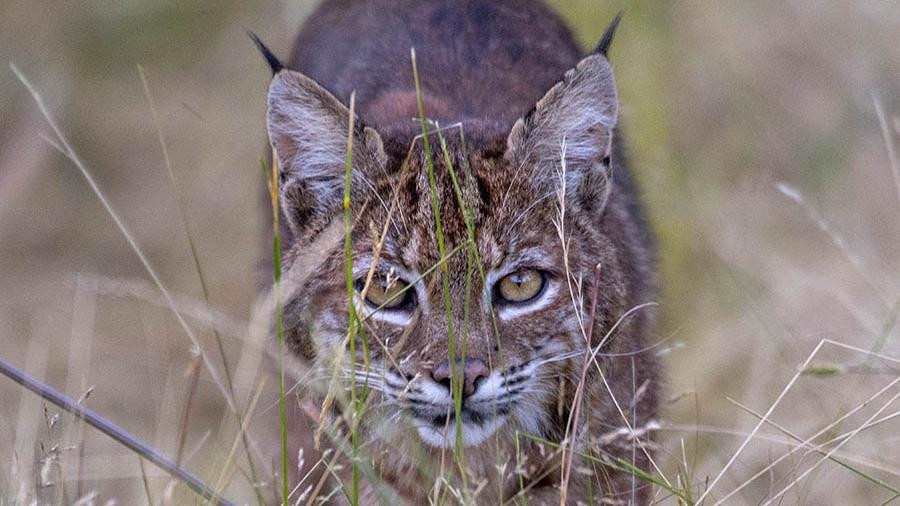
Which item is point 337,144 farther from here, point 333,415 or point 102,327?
point 102,327

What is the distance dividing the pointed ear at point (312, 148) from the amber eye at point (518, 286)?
504 millimetres

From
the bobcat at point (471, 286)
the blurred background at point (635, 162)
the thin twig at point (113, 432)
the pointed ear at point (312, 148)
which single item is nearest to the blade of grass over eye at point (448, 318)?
the bobcat at point (471, 286)

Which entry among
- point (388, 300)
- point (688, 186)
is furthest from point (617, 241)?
point (688, 186)

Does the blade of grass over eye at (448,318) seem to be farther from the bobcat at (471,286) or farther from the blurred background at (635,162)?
the blurred background at (635,162)

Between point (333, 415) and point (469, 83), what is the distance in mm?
1575

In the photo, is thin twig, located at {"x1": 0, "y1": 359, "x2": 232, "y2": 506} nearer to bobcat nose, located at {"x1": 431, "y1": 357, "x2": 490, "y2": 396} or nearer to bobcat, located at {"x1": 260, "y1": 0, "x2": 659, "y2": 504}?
bobcat, located at {"x1": 260, "y1": 0, "x2": 659, "y2": 504}

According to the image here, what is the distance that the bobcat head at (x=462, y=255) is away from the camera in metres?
3.61

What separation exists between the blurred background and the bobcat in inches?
84.4

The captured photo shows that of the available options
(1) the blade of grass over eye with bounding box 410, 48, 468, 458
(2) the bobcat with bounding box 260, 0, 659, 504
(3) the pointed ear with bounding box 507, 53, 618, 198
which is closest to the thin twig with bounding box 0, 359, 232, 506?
(2) the bobcat with bounding box 260, 0, 659, 504

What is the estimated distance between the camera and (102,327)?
9438 mm

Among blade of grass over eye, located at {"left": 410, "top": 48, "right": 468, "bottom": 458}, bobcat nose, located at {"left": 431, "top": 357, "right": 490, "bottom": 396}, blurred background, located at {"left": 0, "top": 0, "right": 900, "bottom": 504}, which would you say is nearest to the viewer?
blade of grass over eye, located at {"left": 410, "top": 48, "right": 468, "bottom": 458}

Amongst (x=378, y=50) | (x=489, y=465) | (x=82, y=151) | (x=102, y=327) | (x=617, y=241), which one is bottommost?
(x=102, y=327)

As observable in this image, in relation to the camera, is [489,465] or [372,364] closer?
[372,364]

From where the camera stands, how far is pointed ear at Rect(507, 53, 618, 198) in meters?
3.88
